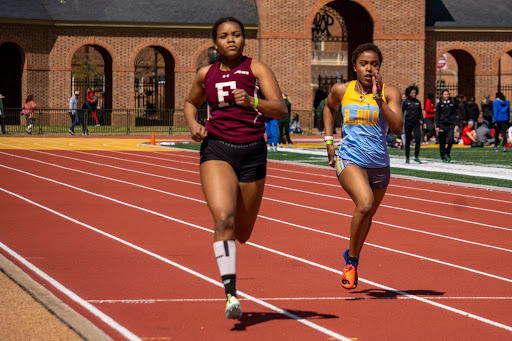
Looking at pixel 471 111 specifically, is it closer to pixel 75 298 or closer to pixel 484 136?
pixel 484 136

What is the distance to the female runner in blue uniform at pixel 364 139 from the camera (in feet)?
26.3

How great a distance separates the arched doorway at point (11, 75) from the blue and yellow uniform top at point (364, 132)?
4515 cm

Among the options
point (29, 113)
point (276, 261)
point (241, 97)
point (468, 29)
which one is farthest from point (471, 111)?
point (241, 97)

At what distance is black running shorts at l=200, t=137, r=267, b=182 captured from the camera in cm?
684

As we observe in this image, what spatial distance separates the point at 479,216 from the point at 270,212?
9.23 ft

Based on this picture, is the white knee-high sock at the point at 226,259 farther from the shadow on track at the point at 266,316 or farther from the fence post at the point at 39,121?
the fence post at the point at 39,121

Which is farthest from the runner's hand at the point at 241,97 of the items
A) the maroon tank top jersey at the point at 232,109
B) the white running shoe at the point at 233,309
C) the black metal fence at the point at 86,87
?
the black metal fence at the point at 86,87

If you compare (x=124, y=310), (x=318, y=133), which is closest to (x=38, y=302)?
(x=124, y=310)

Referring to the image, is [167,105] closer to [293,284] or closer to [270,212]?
[270,212]

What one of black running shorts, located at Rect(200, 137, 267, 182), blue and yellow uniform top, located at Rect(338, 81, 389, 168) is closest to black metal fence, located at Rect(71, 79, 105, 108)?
blue and yellow uniform top, located at Rect(338, 81, 389, 168)

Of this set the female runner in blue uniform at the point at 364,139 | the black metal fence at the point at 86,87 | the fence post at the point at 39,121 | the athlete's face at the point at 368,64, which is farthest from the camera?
the black metal fence at the point at 86,87

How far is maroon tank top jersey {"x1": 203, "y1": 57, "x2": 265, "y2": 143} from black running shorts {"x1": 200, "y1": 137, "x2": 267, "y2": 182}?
0.04 meters

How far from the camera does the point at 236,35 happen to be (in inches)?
271

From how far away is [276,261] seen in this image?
9.75 metres
